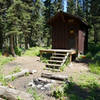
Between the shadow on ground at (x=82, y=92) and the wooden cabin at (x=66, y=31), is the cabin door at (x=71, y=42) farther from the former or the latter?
the shadow on ground at (x=82, y=92)

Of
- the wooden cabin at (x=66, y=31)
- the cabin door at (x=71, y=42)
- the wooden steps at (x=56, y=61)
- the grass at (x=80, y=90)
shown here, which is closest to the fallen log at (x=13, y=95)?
the grass at (x=80, y=90)

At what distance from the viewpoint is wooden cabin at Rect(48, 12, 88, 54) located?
1037 cm

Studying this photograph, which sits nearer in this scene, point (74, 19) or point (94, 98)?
point (94, 98)

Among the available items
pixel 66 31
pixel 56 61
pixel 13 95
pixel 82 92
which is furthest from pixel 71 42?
pixel 13 95

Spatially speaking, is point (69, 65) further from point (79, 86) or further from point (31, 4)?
point (31, 4)

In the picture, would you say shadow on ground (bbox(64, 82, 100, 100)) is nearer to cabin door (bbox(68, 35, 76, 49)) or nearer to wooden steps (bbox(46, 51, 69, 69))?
wooden steps (bbox(46, 51, 69, 69))

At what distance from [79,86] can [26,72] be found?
287cm

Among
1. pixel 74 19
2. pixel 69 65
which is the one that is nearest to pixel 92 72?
pixel 69 65

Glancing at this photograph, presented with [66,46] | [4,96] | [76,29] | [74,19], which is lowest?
[4,96]

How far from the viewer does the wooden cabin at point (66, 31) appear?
10.4 m

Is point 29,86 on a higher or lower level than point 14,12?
lower

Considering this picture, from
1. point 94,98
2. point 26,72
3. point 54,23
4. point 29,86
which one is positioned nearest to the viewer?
point 94,98

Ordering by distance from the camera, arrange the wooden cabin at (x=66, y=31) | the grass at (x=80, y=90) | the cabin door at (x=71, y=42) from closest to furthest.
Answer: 1. the grass at (x=80, y=90)
2. the wooden cabin at (x=66, y=31)
3. the cabin door at (x=71, y=42)

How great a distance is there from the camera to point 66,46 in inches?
423
